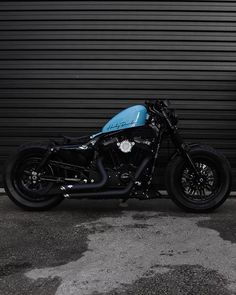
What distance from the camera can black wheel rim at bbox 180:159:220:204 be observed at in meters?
5.27

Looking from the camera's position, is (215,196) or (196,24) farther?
(196,24)

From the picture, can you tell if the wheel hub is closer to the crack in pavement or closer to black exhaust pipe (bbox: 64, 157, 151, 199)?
the crack in pavement

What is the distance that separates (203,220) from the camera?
194 inches

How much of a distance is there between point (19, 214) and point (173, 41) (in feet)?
9.77

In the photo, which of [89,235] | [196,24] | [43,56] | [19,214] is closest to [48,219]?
[19,214]

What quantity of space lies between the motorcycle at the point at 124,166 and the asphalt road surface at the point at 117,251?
227mm

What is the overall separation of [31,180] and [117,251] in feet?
5.86

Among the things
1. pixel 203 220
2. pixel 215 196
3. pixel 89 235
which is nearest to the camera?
pixel 89 235

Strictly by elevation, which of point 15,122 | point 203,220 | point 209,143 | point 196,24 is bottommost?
point 203,220

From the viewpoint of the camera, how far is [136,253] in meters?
3.87

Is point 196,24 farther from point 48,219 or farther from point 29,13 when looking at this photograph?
point 48,219

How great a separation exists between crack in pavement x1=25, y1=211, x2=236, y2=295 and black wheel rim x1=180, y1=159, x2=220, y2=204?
0.35 metres

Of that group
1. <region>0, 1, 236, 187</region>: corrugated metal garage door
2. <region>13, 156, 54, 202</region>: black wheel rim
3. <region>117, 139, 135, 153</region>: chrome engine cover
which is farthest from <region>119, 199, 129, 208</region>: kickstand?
<region>0, 1, 236, 187</region>: corrugated metal garage door

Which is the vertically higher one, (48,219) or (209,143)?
(209,143)
